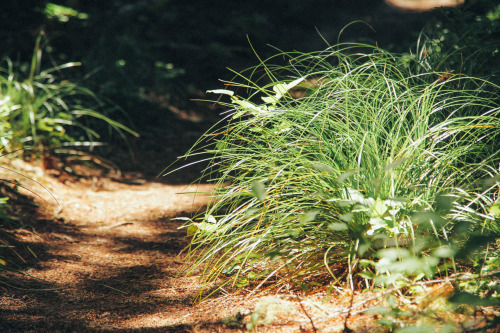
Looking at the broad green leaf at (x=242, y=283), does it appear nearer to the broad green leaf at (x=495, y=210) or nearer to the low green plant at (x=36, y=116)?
the broad green leaf at (x=495, y=210)

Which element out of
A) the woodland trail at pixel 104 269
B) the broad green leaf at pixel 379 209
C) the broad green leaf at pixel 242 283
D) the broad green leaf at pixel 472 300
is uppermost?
the broad green leaf at pixel 472 300

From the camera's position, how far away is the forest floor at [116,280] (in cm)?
170

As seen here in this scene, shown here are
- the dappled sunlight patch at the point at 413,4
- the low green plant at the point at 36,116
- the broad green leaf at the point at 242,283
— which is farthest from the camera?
the dappled sunlight patch at the point at 413,4

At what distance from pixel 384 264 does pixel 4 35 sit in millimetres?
6524

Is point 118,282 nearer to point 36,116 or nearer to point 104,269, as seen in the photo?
point 104,269

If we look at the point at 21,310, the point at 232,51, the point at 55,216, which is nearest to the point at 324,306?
the point at 21,310

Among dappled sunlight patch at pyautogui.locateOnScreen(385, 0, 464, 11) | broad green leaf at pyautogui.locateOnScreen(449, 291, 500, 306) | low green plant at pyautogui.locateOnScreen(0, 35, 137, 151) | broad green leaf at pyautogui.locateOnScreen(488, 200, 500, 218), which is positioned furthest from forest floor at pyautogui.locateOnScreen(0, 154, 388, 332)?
dappled sunlight patch at pyautogui.locateOnScreen(385, 0, 464, 11)

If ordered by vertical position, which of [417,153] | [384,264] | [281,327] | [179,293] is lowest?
[179,293]

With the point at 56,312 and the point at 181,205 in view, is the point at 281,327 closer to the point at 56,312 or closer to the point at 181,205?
the point at 56,312

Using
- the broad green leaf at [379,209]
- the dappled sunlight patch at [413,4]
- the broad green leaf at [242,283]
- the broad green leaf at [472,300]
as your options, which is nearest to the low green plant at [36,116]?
the broad green leaf at [242,283]

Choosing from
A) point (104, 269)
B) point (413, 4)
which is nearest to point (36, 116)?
point (104, 269)

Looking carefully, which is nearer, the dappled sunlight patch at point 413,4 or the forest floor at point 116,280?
the forest floor at point 116,280

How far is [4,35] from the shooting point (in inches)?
239

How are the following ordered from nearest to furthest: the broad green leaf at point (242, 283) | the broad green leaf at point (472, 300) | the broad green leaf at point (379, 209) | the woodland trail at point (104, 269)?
1. the broad green leaf at point (472, 300)
2. the broad green leaf at point (379, 209)
3. the woodland trail at point (104, 269)
4. the broad green leaf at point (242, 283)
